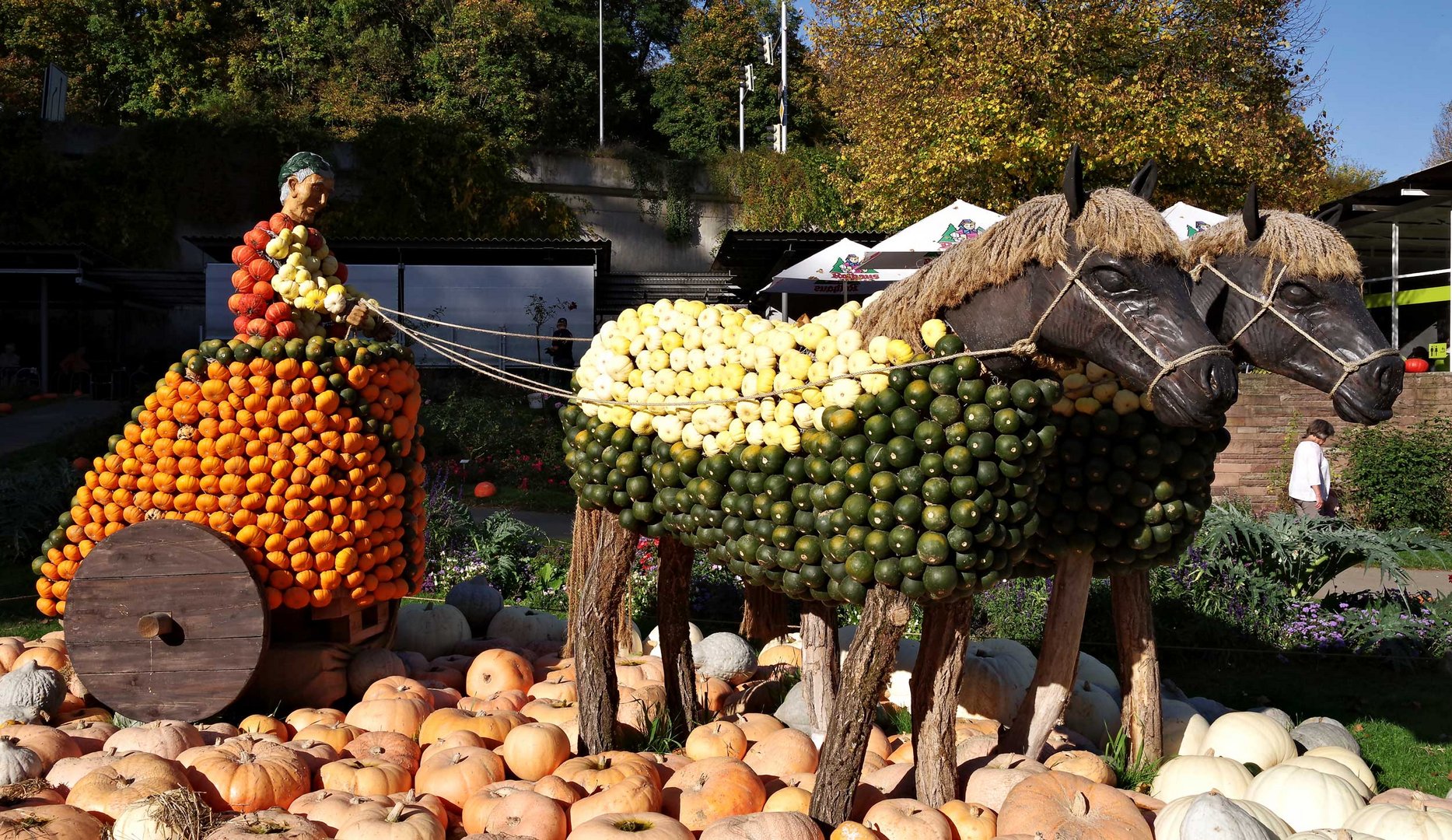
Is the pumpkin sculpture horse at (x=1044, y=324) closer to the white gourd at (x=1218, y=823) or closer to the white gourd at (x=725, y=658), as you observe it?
the white gourd at (x=1218, y=823)

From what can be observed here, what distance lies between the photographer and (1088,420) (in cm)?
383

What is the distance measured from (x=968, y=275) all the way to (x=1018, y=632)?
3.66m

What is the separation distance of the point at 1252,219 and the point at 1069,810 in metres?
2.29

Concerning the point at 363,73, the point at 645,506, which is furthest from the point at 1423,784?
the point at 363,73

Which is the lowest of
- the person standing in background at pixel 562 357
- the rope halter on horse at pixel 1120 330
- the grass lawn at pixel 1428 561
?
the grass lawn at pixel 1428 561

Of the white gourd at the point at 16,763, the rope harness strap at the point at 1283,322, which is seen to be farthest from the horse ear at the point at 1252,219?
the white gourd at the point at 16,763

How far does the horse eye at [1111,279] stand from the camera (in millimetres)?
3152

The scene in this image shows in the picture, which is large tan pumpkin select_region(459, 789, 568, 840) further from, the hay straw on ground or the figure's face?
the figure's face

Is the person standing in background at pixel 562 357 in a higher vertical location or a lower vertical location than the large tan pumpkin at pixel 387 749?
higher

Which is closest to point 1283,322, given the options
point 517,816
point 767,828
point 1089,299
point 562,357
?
point 1089,299

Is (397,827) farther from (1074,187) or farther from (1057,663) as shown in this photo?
(1074,187)

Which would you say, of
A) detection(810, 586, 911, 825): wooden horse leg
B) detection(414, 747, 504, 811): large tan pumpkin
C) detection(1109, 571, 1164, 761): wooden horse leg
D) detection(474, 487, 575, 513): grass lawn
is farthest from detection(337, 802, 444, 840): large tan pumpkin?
detection(474, 487, 575, 513): grass lawn

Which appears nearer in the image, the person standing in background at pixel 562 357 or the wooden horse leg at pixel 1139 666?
the wooden horse leg at pixel 1139 666

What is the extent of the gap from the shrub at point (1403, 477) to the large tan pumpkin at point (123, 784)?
432 inches
